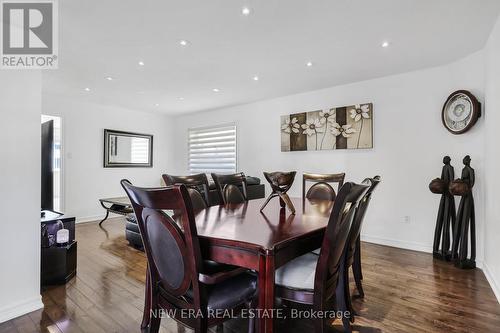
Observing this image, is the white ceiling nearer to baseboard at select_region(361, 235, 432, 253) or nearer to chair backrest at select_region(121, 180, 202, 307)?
chair backrest at select_region(121, 180, 202, 307)

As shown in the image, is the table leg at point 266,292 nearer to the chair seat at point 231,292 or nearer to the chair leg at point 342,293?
the chair seat at point 231,292

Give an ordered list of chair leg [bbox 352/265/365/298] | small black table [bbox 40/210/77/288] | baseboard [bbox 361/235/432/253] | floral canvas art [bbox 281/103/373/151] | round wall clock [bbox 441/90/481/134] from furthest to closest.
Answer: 1. floral canvas art [bbox 281/103/373/151]
2. baseboard [bbox 361/235/432/253]
3. round wall clock [bbox 441/90/481/134]
4. small black table [bbox 40/210/77/288]
5. chair leg [bbox 352/265/365/298]

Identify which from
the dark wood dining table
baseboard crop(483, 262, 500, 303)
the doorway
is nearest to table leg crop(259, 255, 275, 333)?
the dark wood dining table

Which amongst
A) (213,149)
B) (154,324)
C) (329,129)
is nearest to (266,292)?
(154,324)

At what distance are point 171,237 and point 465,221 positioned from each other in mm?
3225

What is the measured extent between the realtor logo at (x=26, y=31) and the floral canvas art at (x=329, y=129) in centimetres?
349

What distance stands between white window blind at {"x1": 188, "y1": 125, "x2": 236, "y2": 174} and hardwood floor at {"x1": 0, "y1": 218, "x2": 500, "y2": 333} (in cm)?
309

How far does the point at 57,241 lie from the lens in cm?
263

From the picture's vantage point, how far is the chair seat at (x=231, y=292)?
133cm

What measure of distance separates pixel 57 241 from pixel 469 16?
4259 mm

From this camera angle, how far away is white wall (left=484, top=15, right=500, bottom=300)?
2396mm

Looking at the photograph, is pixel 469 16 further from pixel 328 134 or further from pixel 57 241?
pixel 57 241

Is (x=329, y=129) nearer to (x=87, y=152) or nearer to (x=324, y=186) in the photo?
(x=324, y=186)

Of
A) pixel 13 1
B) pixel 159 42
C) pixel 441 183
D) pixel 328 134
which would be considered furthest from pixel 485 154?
pixel 13 1
